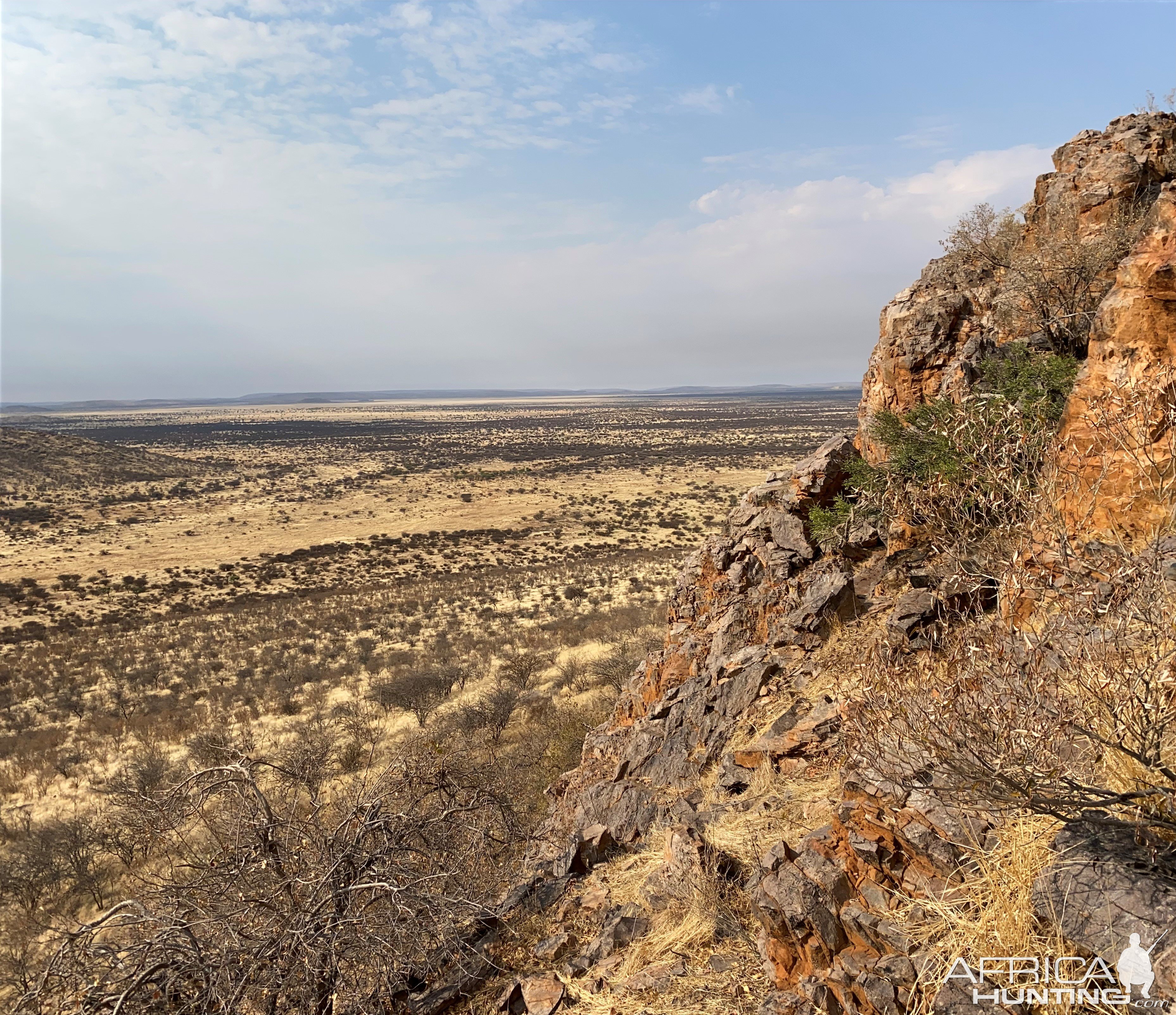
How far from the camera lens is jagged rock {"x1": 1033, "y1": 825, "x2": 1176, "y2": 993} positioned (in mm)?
3049

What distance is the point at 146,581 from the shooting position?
3362 cm

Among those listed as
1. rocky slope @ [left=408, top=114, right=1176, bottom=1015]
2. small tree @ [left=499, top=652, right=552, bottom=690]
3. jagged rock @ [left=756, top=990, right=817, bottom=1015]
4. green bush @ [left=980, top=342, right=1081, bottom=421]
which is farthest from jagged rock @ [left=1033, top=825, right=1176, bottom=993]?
small tree @ [left=499, top=652, right=552, bottom=690]

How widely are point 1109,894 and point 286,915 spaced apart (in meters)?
5.59

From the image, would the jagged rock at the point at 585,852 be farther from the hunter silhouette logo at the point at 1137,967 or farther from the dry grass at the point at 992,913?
the hunter silhouette logo at the point at 1137,967

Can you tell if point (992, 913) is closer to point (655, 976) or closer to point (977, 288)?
point (655, 976)

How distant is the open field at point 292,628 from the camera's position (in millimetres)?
12242

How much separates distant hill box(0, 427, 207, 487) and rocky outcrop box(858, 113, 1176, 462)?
8177cm

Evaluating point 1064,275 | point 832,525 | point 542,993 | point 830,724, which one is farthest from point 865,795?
point 1064,275

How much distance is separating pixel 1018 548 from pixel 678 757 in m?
5.53

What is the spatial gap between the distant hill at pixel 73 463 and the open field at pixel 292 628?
462 millimetres

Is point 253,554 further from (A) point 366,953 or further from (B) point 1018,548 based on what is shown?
(B) point 1018,548

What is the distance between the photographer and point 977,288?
38.1 ft

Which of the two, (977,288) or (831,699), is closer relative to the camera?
(831,699)

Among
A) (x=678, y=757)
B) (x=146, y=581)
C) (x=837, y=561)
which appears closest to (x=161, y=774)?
(x=678, y=757)
